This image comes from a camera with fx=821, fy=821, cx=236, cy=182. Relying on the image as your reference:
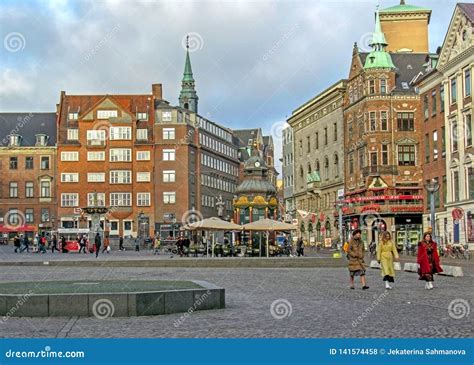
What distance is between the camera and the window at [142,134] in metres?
104

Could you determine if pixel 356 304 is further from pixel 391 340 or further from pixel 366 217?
pixel 366 217

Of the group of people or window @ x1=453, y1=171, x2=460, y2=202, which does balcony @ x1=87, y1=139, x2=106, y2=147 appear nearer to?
window @ x1=453, y1=171, x2=460, y2=202

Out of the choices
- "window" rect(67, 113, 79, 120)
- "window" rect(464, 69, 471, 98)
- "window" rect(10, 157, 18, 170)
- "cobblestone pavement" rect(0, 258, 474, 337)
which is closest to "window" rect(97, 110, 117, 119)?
"window" rect(67, 113, 79, 120)

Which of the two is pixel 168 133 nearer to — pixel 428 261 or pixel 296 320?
pixel 428 261

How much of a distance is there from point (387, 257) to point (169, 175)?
8206 centimetres

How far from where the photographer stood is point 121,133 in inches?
4080

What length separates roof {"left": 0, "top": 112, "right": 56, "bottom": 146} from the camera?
108m

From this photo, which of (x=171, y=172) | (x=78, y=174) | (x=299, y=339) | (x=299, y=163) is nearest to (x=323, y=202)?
(x=299, y=163)

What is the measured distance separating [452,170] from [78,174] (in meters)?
56.9

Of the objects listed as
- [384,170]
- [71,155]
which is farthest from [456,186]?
[71,155]

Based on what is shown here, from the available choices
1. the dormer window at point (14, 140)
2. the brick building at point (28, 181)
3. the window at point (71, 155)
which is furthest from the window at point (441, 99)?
the dormer window at point (14, 140)

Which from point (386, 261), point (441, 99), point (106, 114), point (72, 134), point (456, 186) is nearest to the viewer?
point (386, 261)

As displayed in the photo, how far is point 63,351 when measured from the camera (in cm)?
1042

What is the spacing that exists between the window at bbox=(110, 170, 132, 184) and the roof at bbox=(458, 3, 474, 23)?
5523 cm
